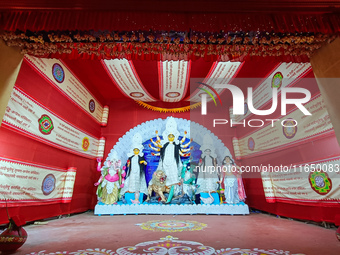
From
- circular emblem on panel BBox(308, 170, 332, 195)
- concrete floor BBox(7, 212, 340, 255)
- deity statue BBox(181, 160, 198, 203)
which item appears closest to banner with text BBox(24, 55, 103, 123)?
concrete floor BBox(7, 212, 340, 255)

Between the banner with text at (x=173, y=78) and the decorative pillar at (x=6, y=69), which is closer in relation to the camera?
the decorative pillar at (x=6, y=69)

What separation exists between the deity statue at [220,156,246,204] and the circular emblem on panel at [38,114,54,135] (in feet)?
14.1

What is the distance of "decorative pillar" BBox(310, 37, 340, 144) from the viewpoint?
222cm

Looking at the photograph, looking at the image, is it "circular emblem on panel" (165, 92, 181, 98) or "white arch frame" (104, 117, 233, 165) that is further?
"white arch frame" (104, 117, 233, 165)

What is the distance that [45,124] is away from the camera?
3.85 m

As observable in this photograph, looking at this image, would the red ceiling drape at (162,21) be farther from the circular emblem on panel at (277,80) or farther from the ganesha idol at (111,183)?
the ganesha idol at (111,183)

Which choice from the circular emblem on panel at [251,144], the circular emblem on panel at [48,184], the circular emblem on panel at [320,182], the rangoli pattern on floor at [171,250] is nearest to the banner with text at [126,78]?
the circular emblem on panel at [48,184]

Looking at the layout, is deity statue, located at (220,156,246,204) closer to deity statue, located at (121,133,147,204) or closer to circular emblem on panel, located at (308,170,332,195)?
circular emblem on panel, located at (308,170,332,195)

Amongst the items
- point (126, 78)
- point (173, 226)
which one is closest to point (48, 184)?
point (173, 226)

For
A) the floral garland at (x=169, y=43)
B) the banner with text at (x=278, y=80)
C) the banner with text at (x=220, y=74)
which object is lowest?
the floral garland at (x=169, y=43)

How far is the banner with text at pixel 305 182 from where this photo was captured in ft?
9.59

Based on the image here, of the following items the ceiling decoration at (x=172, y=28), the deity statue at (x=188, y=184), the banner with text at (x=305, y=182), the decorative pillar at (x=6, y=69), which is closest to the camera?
the ceiling decoration at (x=172, y=28)

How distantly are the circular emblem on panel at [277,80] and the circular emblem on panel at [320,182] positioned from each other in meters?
1.96

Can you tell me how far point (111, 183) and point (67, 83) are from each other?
2.76 m
